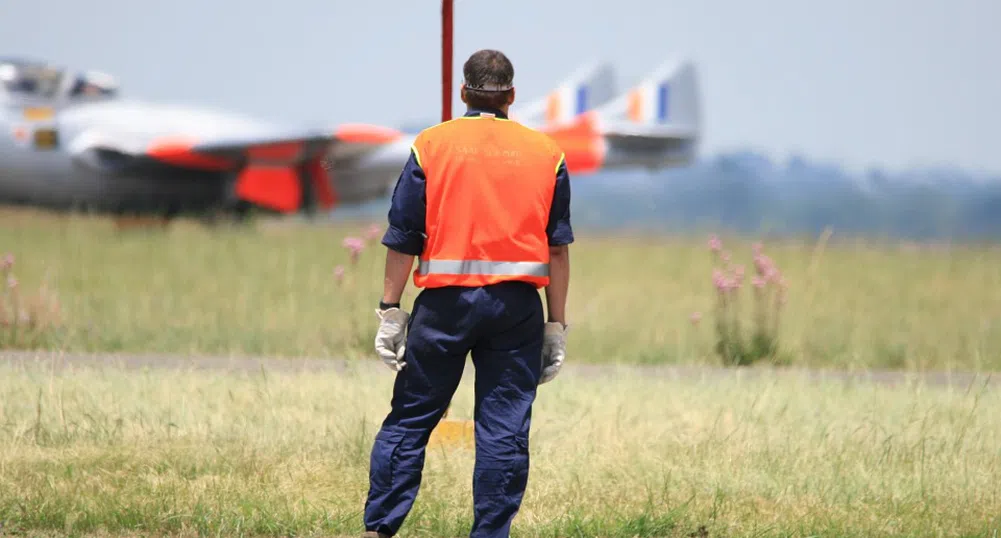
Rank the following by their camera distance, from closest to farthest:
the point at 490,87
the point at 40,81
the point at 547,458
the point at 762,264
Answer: the point at 490,87 < the point at 547,458 < the point at 762,264 < the point at 40,81

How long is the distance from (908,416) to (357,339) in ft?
14.1

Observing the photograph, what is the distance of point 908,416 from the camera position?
7.36 m

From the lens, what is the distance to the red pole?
6438 mm

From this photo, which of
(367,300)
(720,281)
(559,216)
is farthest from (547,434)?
(367,300)

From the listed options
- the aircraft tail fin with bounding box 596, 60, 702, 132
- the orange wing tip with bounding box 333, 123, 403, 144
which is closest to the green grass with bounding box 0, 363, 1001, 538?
the orange wing tip with bounding box 333, 123, 403, 144

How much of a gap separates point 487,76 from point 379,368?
14.6ft

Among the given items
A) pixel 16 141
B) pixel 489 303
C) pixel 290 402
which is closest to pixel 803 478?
pixel 489 303

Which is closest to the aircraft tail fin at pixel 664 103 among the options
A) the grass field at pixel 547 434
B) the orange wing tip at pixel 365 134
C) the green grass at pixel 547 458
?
the orange wing tip at pixel 365 134

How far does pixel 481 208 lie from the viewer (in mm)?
4273

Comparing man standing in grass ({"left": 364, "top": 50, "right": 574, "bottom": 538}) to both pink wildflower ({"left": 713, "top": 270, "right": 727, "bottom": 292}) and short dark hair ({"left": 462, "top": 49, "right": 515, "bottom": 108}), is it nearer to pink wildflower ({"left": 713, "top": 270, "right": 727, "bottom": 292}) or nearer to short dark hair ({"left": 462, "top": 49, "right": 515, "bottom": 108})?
short dark hair ({"left": 462, "top": 49, "right": 515, "bottom": 108})

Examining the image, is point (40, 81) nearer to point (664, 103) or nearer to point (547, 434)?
point (664, 103)

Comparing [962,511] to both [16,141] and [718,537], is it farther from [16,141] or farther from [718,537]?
[16,141]

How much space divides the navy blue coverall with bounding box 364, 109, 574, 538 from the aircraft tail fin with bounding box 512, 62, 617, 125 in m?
31.1

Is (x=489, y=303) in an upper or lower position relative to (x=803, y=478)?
upper
